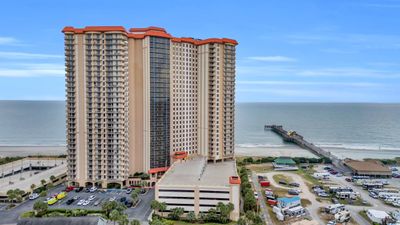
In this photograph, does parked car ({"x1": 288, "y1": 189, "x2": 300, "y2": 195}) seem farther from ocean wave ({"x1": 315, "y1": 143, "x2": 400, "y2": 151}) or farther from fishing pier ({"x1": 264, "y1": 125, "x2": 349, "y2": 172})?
ocean wave ({"x1": 315, "y1": 143, "x2": 400, "y2": 151})

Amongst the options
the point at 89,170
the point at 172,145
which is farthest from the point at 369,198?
the point at 89,170

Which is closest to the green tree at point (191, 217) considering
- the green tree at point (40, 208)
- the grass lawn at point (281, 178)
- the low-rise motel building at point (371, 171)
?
the green tree at point (40, 208)

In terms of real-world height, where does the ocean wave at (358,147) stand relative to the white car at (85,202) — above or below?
above

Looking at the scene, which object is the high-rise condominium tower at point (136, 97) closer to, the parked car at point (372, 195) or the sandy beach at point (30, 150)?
the parked car at point (372, 195)

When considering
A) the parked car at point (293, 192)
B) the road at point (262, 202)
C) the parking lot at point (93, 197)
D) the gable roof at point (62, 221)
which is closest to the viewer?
the gable roof at point (62, 221)

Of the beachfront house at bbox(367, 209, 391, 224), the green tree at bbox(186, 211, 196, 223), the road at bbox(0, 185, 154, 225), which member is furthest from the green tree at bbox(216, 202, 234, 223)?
the beachfront house at bbox(367, 209, 391, 224)
